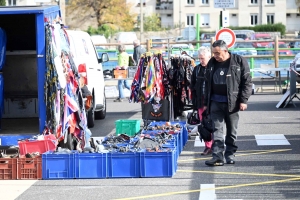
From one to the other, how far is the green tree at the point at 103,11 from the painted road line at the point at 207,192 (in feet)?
243

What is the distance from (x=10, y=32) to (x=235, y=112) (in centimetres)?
532

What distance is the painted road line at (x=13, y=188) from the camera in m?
10.3

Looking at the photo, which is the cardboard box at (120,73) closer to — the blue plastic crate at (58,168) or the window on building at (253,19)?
the blue plastic crate at (58,168)

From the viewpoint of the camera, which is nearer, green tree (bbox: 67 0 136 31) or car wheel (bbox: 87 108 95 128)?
car wheel (bbox: 87 108 95 128)

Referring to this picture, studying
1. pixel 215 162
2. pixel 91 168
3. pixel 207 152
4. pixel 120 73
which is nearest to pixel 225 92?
pixel 215 162

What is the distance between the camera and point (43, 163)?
11508mm

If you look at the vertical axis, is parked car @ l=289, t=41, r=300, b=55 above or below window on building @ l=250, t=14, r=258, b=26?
below

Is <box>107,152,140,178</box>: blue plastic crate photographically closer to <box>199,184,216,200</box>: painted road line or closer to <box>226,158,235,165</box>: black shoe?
<box>199,184,216,200</box>: painted road line

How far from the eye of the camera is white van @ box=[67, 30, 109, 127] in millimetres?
17569

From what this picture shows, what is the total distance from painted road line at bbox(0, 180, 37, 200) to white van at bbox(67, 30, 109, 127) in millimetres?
5843

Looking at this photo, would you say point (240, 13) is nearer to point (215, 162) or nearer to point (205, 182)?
point (215, 162)

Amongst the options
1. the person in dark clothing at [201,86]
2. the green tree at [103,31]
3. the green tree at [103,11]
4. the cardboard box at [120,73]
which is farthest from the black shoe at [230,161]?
the green tree at [103,11]

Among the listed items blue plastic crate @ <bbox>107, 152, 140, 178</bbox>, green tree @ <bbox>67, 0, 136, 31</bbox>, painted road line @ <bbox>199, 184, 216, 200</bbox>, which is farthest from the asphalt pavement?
green tree @ <bbox>67, 0, 136, 31</bbox>

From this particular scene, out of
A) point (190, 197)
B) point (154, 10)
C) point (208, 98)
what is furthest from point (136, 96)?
point (154, 10)
